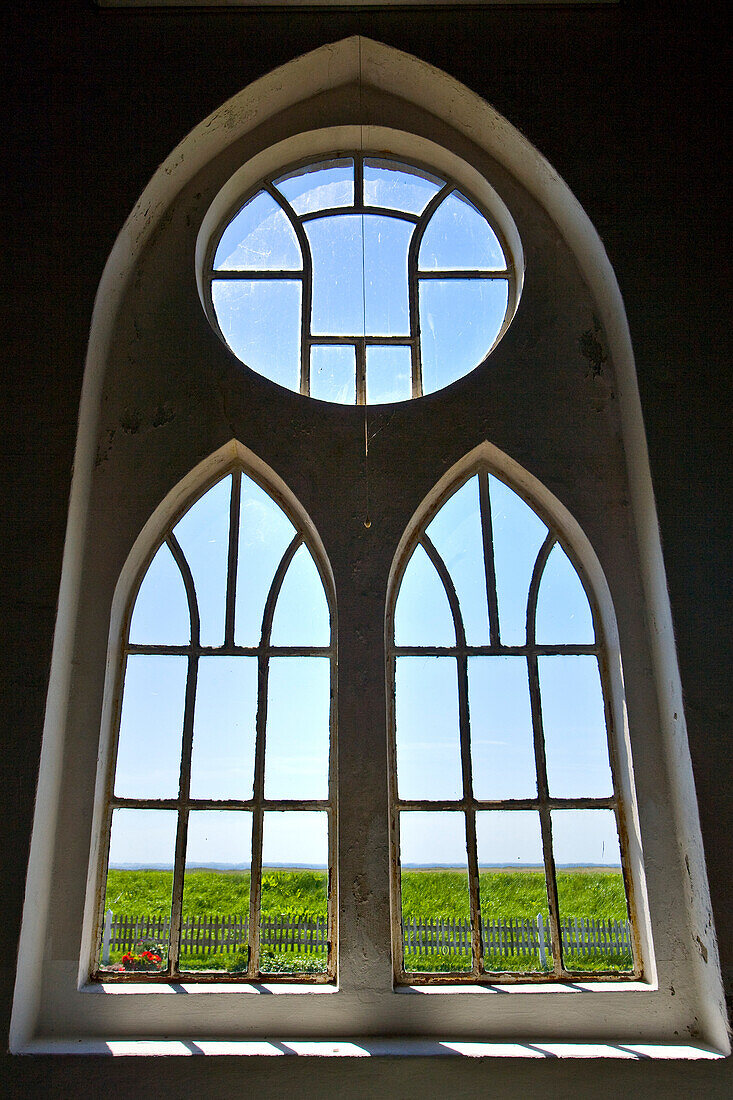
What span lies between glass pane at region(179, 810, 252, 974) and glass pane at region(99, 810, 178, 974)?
2.5 inches

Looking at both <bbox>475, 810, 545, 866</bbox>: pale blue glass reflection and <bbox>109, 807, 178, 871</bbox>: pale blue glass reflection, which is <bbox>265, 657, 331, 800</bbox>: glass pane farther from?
<bbox>475, 810, 545, 866</bbox>: pale blue glass reflection

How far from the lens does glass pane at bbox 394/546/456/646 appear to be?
106 inches

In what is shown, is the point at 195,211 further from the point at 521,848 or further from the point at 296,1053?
the point at 296,1053

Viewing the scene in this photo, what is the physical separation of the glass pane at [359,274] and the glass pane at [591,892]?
1.89 m

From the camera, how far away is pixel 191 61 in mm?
3100

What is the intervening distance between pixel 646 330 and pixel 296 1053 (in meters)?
2.51

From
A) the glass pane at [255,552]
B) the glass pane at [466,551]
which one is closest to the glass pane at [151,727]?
the glass pane at [255,552]

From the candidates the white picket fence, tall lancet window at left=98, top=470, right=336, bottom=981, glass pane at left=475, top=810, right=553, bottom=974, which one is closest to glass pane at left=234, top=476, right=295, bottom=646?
tall lancet window at left=98, top=470, right=336, bottom=981

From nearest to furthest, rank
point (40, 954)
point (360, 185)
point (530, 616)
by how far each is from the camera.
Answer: point (40, 954) < point (530, 616) < point (360, 185)

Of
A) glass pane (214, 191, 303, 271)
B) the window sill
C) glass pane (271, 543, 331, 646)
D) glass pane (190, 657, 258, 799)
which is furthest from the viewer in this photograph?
glass pane (214, 191, 303, 271)

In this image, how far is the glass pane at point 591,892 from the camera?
242 cm

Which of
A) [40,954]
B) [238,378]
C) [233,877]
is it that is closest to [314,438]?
[238,378]

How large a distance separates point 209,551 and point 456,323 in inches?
51.1

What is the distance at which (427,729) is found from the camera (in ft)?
8.54
